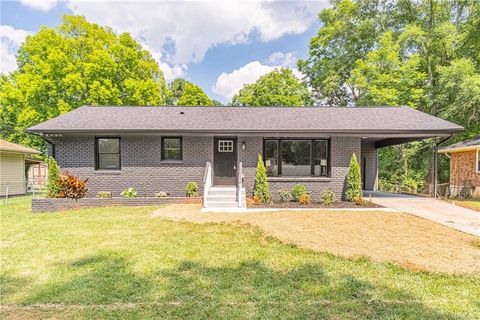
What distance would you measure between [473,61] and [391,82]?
5.45 metres

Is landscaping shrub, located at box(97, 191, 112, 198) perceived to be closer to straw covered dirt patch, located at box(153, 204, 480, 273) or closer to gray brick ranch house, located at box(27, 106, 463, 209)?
gray brick ranch house, located at box(27, 106, 463, 209)

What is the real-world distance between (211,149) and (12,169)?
13812 mm

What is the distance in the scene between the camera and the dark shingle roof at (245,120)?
36.9 ft

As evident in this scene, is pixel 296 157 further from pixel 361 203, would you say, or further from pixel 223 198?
pixel 223 198

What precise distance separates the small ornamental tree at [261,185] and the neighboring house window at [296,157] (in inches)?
36.0

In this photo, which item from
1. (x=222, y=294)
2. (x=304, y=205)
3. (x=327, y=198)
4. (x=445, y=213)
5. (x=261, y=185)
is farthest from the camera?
(x=261, y=185)

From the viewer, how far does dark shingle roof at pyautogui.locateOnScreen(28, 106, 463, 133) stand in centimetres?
1126

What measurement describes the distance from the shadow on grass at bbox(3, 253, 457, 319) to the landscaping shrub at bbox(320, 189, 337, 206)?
6647mm

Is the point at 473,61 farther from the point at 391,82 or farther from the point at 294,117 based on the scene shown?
the point at 294,117

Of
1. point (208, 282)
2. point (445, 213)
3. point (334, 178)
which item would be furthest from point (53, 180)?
point (445, 213)

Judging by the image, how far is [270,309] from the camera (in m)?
3.24

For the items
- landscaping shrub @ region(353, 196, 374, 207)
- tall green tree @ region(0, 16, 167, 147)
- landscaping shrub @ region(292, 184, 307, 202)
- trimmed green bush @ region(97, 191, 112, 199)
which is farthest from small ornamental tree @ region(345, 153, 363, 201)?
tall green tree @ region(0, 16, 167, 147)

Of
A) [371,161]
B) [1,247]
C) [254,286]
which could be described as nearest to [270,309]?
[254,286]

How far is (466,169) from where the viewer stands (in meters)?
15.3
